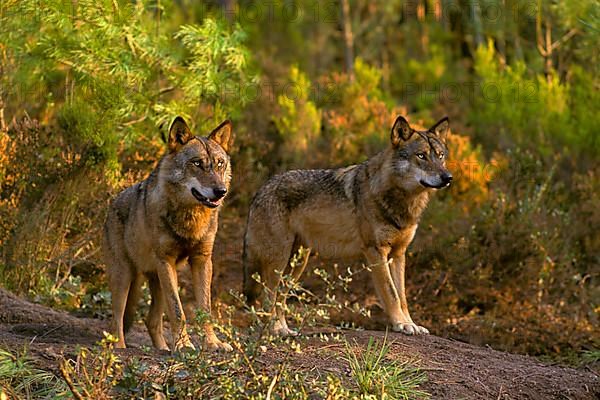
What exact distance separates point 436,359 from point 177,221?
85.8 inches

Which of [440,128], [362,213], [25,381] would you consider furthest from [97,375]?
[440,128]

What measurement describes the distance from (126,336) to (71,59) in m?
3.95

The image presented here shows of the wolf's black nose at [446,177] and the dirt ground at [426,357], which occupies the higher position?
the wolf's black nose at [446,177]

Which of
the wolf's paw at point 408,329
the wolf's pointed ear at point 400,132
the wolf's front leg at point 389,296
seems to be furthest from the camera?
the wolf's pointed ear at point 400,132

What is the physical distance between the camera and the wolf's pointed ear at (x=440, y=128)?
27.8ft

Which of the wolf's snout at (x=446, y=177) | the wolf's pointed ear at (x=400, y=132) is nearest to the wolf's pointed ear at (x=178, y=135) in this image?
the wolf's pointed ear at (x=400, y=132)

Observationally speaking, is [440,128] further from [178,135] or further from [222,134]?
[178,135]

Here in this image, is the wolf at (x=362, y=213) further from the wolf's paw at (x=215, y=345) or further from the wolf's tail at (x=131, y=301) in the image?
the wolf's tail at (x=131, y=301)

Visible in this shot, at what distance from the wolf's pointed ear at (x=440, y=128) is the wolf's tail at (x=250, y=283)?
2.00m

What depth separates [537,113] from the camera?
1452cm

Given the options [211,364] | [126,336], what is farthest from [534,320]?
[211,364]

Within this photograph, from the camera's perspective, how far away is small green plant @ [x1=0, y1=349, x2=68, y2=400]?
5465 mm

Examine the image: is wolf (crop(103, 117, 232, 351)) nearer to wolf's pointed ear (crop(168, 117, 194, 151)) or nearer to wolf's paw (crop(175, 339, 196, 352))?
wolf's pointed ear (crop(168, 117, 194, 151))

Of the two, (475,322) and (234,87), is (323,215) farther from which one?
(234,87)
